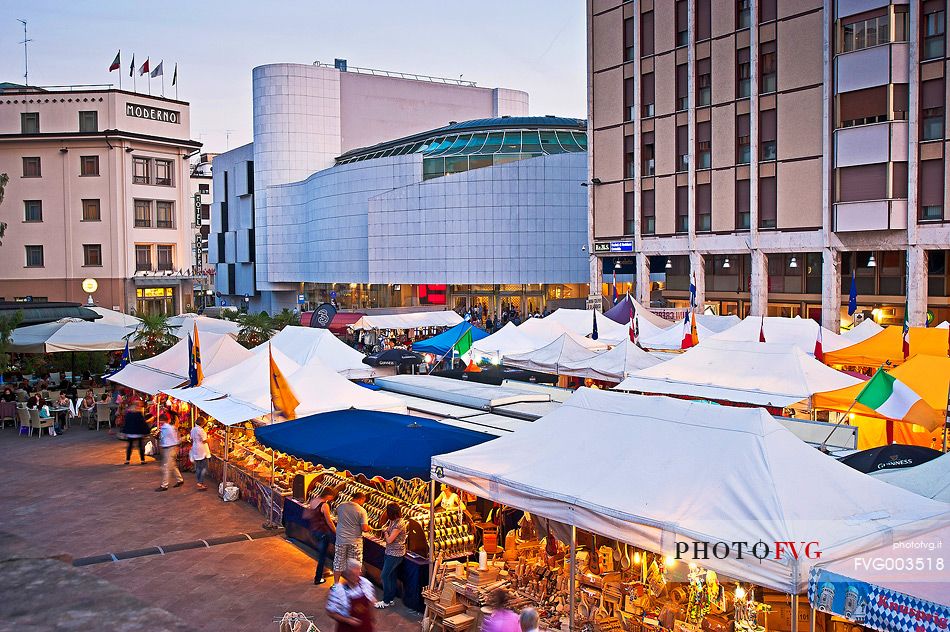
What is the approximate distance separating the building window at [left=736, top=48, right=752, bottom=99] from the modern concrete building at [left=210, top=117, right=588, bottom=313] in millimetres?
18146

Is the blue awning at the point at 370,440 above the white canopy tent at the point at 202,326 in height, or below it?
below

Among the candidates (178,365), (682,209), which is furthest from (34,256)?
(682,209)

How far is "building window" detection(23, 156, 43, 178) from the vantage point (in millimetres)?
50969

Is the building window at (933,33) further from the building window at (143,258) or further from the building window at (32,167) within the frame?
the building window at (32,167)

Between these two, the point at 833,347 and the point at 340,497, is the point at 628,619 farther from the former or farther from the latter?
the point at 833,347

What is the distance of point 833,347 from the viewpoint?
20953 mm

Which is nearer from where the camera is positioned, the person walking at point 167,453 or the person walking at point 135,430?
the person walking at point 167,453

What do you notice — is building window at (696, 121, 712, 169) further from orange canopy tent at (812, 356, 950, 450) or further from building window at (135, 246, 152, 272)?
building window at (135, 246, 152, 272)

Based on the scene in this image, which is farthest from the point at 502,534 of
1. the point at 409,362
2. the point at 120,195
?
the point at 120,195

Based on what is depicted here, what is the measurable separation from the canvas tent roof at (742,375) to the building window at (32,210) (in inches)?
1773

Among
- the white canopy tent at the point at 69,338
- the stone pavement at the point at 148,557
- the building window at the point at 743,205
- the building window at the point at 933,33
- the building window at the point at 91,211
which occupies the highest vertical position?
the building window at the point at 933,33

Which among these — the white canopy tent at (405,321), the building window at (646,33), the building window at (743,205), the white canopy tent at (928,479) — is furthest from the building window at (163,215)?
the white canopy tent at (928,479)

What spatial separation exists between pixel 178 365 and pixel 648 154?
28.3 metres

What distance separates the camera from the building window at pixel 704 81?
128 ft
